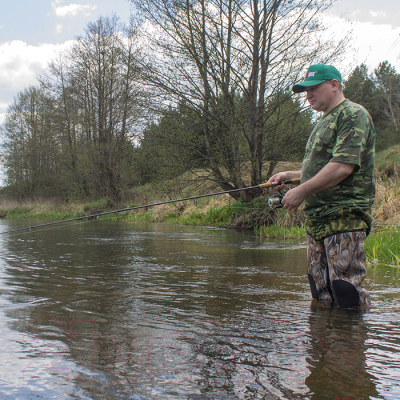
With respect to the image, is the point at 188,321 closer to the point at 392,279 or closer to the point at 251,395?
the point at 251,395

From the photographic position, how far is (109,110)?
1063 inches

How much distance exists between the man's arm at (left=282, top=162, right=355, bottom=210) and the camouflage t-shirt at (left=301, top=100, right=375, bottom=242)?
0.16 feet

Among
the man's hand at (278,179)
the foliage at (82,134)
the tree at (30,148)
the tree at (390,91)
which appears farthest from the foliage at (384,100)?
the man's hand at (278,179)

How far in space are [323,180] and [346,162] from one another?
186 mm

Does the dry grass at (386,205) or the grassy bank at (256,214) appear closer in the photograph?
the grassy bank at (256,214)

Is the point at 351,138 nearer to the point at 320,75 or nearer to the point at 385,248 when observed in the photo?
the point at 320,75

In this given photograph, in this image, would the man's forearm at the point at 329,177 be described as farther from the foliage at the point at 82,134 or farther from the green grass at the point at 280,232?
the foliage at the point at 82,134

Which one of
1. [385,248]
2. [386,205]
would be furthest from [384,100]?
[385,248]

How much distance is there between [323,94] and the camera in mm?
2965

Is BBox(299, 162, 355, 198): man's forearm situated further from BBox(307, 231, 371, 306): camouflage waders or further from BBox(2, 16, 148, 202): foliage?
BBox(2, 16, 148, 202): foliage

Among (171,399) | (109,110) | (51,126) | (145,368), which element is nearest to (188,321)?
(145,368)

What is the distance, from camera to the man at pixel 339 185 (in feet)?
8.95

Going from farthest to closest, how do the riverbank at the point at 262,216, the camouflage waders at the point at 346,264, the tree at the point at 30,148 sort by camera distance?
the tree at the point at 30,148 → the riverbank at the point at 262,216 → the camouflage waders at the point at 346,264

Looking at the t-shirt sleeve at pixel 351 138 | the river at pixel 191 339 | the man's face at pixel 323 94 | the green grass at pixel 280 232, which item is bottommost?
the river at pixel 191 339
